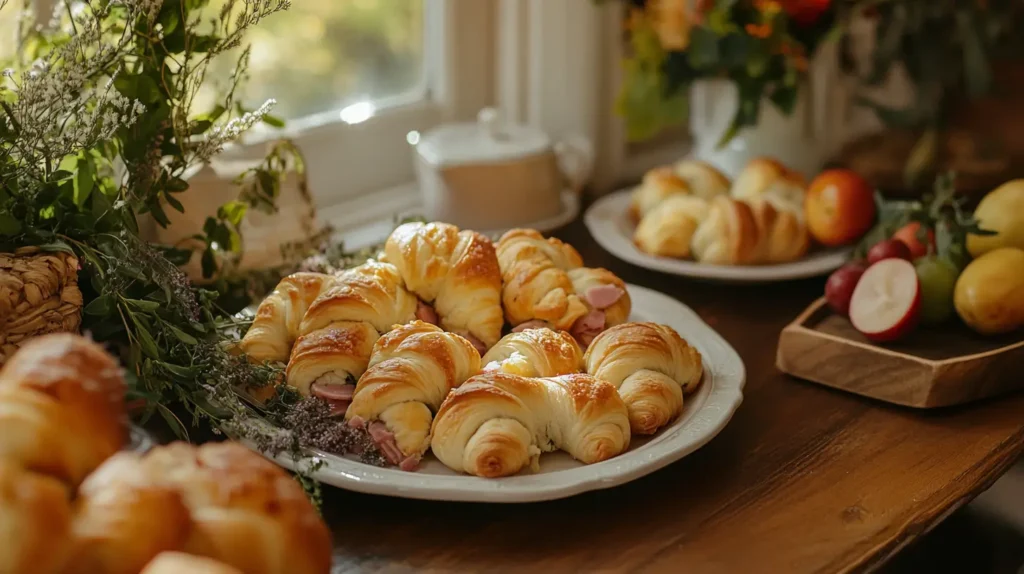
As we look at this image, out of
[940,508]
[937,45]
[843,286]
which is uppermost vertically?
[937,45]

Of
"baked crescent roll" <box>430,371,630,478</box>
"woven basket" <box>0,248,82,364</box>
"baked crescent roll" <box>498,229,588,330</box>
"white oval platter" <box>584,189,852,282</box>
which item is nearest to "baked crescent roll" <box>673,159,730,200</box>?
"white oval platter" <box>584,189,852,282</box>

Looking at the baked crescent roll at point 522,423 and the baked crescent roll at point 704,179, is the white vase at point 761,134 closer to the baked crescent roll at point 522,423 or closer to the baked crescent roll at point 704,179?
the baked crescent roll at point 704,179

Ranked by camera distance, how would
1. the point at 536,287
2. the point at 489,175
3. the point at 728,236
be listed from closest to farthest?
the point at 536,287 → the point at 728,236 → the point at 489,175

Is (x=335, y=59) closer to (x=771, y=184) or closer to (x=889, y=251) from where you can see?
(x=771, y=184)

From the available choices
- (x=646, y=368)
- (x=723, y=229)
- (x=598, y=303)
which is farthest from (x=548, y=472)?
(x=723, y=229)

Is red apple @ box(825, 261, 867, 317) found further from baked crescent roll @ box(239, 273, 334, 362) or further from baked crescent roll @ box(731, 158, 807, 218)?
baked crescent roll @ box(239, 273, 334, 362)

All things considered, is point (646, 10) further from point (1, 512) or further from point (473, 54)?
point (1, 512)

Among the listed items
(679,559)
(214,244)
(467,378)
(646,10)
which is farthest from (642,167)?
(679,559)
